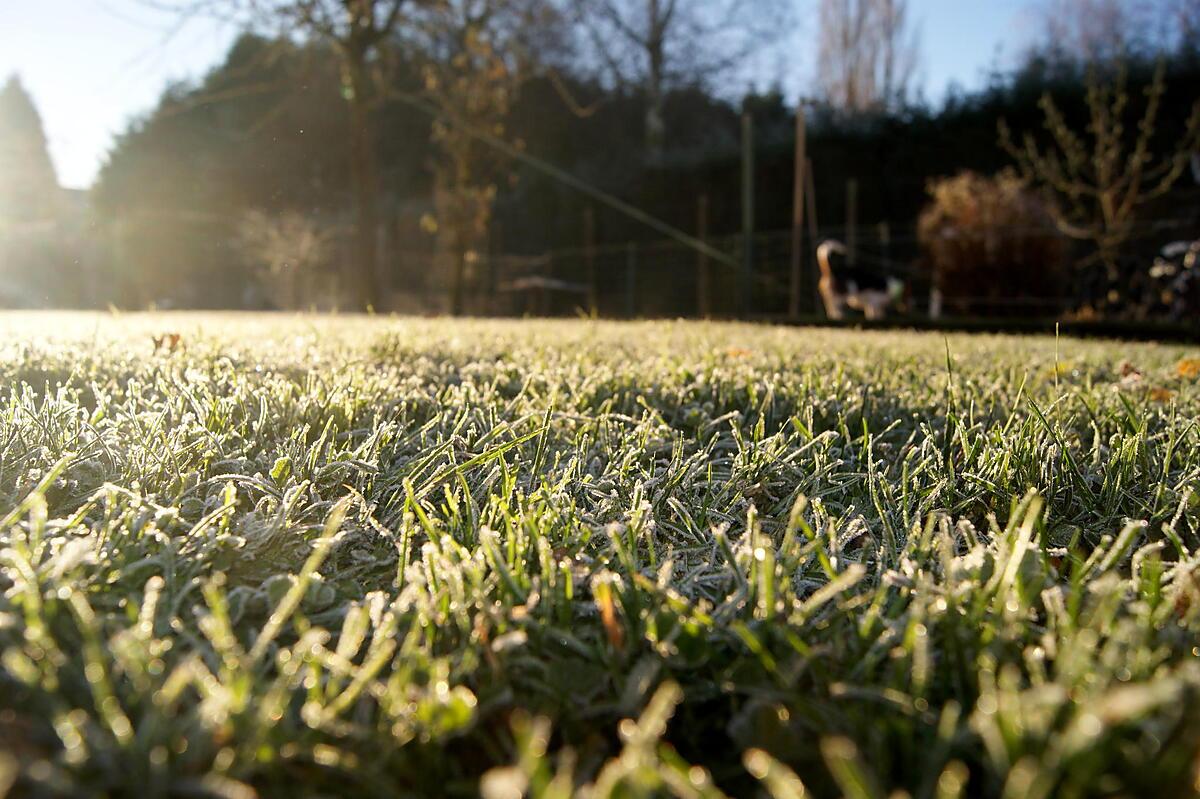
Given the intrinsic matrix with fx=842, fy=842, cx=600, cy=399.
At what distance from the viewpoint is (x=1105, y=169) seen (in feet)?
38.2

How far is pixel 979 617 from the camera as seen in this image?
709mm

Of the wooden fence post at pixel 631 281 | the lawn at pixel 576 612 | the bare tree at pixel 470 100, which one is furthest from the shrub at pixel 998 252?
the lawn at pixel 576 612

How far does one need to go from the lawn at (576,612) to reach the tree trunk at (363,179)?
11.3 metres

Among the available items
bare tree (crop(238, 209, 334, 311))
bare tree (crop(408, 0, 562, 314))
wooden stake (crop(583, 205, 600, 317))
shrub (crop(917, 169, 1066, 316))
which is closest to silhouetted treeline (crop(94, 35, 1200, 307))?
wooden stake (crop(583, 205, 600, 317))

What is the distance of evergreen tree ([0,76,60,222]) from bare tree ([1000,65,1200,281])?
1086 inches

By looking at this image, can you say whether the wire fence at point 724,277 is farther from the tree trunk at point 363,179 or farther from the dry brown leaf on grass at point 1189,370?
the dry brown leaf on grass at point 1189,370

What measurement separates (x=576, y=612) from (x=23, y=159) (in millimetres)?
34204

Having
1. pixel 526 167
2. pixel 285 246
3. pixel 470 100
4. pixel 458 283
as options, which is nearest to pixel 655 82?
pixel 526 167

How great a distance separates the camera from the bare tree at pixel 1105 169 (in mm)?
11234

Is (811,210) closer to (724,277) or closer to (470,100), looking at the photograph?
(724,277)

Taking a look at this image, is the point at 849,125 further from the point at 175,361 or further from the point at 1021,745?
the point at 1021,745

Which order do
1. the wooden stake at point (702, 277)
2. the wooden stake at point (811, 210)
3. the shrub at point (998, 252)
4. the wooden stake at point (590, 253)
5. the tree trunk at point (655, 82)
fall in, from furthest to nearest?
the tree trunk at point (655, 82)
the wooden stake at point (590, 253)
the wooden stake at point (702, 277)
the wooden stake at point (811, 210)
the shrub at point (998, 252)

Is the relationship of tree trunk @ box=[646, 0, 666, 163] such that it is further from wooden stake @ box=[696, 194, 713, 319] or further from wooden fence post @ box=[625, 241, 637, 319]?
wooden stake @ box=[696, 194, 713, 319]

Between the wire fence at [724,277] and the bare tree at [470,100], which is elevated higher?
the bare tree at [470,100]
